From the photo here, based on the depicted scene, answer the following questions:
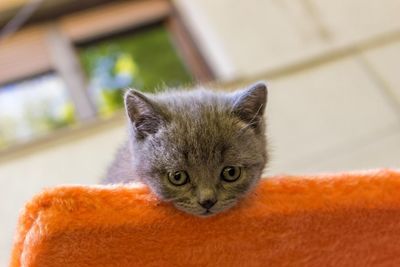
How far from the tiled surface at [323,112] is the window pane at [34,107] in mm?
892

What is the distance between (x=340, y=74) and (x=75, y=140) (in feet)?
3.77

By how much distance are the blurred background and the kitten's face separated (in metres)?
0.86

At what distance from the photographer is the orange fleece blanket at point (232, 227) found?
2.78 feet

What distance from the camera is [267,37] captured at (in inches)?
91.7

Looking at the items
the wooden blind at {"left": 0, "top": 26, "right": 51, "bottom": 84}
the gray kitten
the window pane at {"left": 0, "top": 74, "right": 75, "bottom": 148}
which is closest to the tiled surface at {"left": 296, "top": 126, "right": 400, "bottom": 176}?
the gray kitten

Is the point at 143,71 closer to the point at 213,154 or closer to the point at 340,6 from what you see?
the point at 340,6

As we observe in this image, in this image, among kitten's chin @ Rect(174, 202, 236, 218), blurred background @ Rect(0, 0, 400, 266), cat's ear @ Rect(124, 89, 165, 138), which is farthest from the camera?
blurred background @ Rect(0, 0, 400, 266)

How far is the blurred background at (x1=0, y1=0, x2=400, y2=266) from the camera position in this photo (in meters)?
2.03

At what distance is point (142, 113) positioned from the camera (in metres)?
1.10

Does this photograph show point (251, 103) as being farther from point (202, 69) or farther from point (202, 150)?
point (202, 69)

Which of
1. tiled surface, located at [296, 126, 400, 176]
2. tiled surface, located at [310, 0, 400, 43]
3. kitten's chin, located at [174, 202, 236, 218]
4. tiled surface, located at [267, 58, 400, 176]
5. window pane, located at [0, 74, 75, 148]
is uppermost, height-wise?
window pane, located at [0, 74, 75, 148]

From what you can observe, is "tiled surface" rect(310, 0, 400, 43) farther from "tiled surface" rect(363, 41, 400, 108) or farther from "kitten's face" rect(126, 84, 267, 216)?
"kitten's face" rect(126, 84, 267, 216)

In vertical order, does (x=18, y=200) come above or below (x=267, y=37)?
below

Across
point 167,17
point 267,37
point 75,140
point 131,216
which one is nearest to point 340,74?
point 267,37
